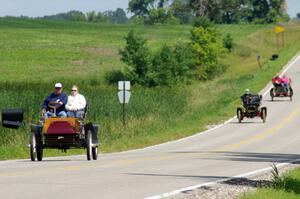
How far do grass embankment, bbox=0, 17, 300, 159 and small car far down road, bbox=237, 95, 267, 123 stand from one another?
159 centimetres

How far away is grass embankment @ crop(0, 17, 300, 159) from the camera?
36.2 metres

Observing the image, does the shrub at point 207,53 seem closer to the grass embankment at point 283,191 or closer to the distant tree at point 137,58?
the distant tree at point 137,58

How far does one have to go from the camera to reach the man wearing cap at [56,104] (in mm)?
21234

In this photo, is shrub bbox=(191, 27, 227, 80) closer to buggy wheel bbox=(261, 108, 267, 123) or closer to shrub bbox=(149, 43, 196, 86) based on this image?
shrub bbox=(149, 43, 196, 86)

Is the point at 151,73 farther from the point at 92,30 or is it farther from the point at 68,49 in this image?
the point at 92,30

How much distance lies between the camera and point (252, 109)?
4491 centimetres

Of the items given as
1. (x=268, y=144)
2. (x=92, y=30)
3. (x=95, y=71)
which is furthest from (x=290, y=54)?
(x=268, y=144)

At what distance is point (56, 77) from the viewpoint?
9025 cm

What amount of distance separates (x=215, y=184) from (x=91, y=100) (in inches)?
1122

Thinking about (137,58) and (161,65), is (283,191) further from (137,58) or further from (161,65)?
(137,58)

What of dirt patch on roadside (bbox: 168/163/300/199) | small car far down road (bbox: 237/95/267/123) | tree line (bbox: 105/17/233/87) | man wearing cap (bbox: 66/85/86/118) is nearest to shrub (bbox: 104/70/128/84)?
tree line (bbox: 105/17/233/87)

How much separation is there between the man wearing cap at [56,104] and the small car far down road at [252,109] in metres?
24.3

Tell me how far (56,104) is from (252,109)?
24720 mm

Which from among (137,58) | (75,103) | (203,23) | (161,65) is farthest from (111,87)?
(75,103)
